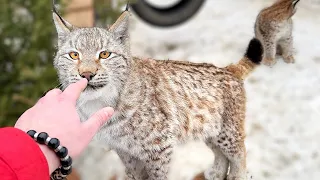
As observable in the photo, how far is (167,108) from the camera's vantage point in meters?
0.96

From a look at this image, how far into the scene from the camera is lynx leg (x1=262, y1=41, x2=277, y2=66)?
950mm

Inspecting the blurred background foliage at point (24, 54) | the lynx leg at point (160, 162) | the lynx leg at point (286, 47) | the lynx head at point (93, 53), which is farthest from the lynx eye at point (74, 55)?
the blurred background foliage at point (24, 54)

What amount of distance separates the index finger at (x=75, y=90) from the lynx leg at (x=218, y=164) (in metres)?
0.33

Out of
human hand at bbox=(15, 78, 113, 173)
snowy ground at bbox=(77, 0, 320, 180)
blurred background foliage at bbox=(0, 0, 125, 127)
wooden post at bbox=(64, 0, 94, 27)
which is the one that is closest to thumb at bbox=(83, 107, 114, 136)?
human hand at bbox=(15, 78, 113, 173)

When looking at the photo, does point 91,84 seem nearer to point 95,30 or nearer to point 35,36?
point 95,30

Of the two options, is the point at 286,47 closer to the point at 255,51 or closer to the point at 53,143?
the point at 255,51

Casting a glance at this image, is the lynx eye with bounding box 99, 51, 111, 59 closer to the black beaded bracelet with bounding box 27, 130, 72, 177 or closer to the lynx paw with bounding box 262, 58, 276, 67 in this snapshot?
the black beaded bracelet with bounding box 27, 130, 72, 177

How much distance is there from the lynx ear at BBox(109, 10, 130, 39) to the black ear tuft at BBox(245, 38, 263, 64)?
0.77 feet

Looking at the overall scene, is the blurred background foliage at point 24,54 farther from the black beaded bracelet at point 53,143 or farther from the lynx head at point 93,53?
the black beaded bracelet at point 53,143

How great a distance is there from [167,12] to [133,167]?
311 millimetres

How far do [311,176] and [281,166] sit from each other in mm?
53

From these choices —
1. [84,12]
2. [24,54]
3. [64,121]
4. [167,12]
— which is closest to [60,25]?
[64,121]

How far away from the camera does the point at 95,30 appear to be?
87 centimetres

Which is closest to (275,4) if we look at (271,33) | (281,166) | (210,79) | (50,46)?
(271,33)
